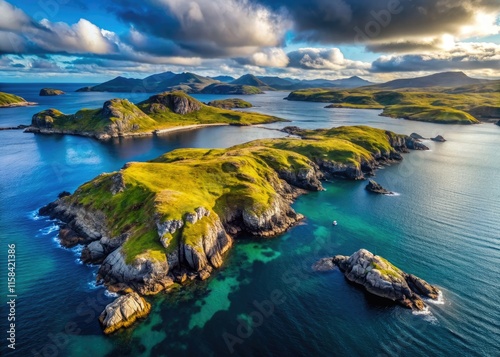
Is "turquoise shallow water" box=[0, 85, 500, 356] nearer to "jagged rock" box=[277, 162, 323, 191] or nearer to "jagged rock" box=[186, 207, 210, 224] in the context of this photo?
"jagged rock" box=[186, 207, 210, 224]

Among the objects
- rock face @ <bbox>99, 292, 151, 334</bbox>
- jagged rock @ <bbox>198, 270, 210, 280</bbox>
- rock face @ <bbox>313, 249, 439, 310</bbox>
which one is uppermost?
rock face @ <bbox>313, 249, 439, 310</bbox>

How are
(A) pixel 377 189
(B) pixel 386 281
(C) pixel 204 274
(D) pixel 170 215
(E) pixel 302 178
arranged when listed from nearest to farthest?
(B) pixel 386 281, (C) pixel 204 274, (D) pixel 170 215, (A) pixel 377 189, (E) pixel 302 178

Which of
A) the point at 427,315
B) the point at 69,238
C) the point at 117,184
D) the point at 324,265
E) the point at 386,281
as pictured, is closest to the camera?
the point at 427,315

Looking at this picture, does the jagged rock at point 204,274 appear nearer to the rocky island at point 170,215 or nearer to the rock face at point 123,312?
the rocky island at point 170,215

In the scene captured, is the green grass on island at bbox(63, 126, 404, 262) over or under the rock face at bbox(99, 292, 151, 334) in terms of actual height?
over

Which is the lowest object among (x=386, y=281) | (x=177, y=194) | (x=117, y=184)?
(x=386, y=281)

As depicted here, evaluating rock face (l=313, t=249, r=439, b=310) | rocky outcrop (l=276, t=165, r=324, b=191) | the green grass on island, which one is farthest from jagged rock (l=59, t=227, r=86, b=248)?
rocky outcrop (l=276, t=165, r=324, b=191)

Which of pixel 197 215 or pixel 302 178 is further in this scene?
pixel 302 178

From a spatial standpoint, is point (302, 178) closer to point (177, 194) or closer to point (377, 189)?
point (377, 189)

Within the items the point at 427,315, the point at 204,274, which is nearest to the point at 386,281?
the point at 427,315
